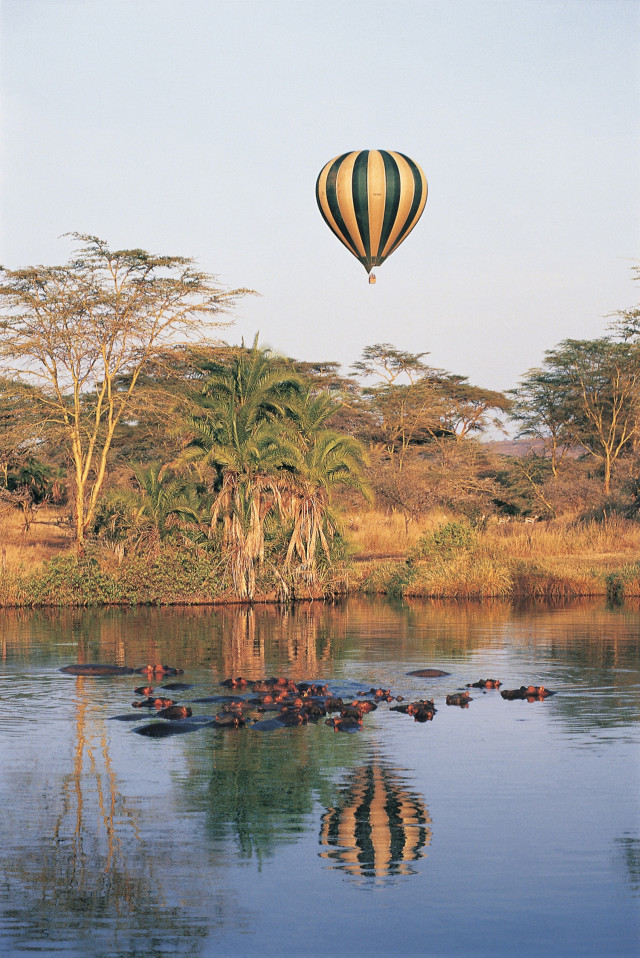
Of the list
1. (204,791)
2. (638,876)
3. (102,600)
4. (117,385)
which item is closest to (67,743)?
(204,791)

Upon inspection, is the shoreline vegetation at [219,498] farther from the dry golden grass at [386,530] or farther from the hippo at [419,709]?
the hippo at [419,709]

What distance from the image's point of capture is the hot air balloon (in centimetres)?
3212

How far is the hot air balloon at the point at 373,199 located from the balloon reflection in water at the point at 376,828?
22.6 m

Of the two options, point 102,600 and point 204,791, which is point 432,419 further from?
point 204,791

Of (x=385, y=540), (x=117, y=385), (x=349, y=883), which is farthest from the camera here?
(x=117, y=385)

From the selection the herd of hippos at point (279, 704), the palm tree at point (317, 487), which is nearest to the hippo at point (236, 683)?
the herd of hippos at point (279, 704)

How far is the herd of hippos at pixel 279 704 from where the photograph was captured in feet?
49.0

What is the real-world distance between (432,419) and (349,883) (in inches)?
1992

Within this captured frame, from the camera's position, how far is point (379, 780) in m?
12.1

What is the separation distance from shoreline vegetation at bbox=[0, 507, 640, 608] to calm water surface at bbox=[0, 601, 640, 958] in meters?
11.7

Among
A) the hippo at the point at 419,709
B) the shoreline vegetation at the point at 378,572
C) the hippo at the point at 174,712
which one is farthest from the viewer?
the shoreline vegetation at the point at 378,572

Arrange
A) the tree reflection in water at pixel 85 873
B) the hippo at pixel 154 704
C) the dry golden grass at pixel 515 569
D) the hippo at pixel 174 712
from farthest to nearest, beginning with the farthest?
the dry golden grass at pixel 515 569
the hippo at pixel 154 704
the hippo at pixel 174 712
the tree reflection in water at pixel 85 873

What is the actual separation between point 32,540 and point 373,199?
18887 millimetres

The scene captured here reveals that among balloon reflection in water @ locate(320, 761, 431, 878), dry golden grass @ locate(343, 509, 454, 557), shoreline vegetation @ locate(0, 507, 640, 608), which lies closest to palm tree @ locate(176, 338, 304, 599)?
shoreline vegetation @ locate(0, 507, 640, 608)
